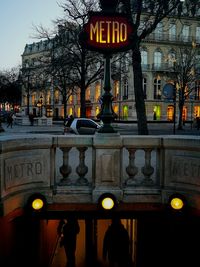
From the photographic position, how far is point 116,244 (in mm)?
6402

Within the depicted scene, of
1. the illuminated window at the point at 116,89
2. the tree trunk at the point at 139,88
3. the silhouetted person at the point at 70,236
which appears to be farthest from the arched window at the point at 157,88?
the silhouetted person at the point at 70,236

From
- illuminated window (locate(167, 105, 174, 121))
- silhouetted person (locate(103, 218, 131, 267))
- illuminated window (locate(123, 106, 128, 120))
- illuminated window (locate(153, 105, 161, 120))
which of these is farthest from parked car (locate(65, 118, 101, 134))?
illuminated window (locate(167, 105, 174, 121))

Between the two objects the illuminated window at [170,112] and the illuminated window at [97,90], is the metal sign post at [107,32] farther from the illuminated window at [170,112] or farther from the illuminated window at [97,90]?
the illuminated window at [97,90]

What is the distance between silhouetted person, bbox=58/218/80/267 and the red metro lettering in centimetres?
301

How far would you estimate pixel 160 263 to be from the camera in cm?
655

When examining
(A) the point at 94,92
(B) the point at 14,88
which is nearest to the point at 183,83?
(A) the point at 94,92

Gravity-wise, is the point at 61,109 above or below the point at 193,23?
below

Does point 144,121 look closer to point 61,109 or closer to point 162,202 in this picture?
point 162,202

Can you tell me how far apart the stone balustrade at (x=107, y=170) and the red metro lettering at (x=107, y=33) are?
154cm

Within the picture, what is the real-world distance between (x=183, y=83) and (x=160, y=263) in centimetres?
3689

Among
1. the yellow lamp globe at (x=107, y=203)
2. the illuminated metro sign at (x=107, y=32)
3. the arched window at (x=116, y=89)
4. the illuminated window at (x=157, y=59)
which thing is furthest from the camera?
the arched window at (x=116, y=89)

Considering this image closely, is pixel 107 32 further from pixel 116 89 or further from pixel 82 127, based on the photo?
pixel 116 89

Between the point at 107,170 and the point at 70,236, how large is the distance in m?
1.63

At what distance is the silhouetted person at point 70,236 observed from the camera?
245 inches
